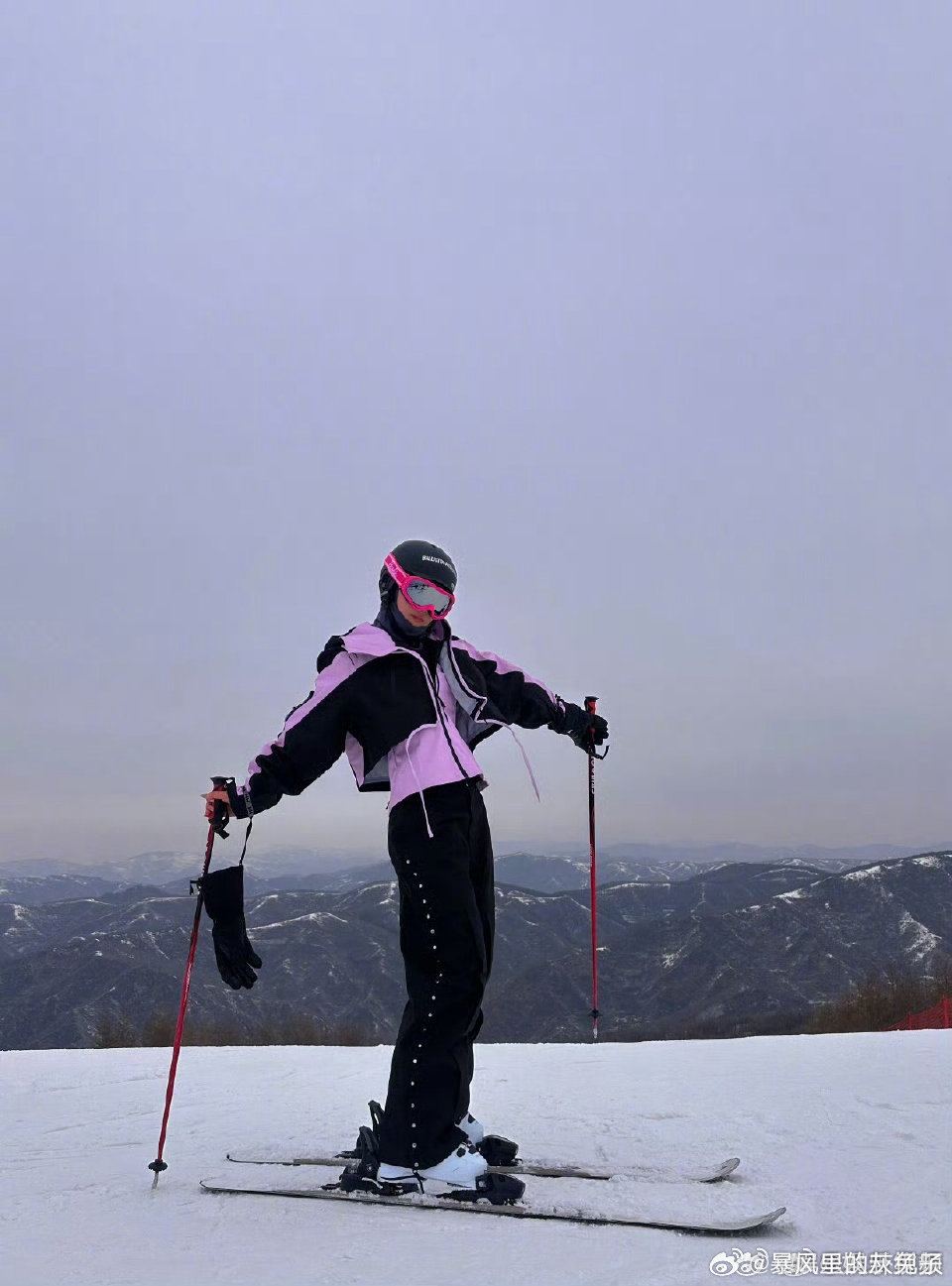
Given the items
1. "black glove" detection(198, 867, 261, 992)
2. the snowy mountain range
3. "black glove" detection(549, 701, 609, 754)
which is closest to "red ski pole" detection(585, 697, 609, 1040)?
"black glove" detection(549, 701, 609, 754)

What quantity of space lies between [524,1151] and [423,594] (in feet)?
8.55

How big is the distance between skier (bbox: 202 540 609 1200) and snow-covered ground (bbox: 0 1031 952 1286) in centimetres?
38

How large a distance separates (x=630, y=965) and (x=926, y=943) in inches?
2527

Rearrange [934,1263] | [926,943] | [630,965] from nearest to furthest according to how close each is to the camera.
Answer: [934,1263] < [926,943] < [630,965]

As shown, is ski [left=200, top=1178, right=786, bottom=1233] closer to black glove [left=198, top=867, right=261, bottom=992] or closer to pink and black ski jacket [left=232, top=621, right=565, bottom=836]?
black glove [left=198, top=867, right=261, bottom=992]

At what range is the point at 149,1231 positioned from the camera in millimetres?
2727

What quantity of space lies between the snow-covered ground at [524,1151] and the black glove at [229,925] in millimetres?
A: 808

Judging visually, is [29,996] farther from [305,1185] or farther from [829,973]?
[305,1185]

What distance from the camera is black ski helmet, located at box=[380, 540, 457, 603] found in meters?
3.83

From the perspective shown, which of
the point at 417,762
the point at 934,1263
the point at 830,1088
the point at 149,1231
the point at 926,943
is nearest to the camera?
the point at 934,1263

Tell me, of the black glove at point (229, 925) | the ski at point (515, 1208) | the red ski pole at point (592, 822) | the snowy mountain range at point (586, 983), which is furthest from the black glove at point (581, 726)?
the snowy mountain range at point (586, 983)

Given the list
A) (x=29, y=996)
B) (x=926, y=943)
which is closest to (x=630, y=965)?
(x=926, y=943)

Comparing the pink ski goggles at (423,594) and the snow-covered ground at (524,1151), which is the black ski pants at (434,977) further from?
the pink ski goggles at (423,594)

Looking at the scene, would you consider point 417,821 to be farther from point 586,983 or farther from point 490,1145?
point 586,983
